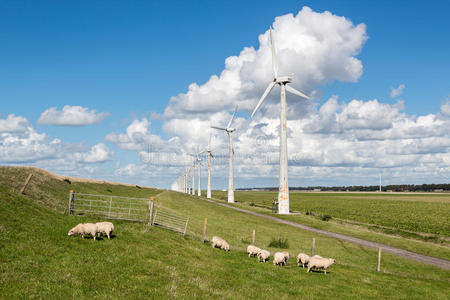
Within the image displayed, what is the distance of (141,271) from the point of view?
20047mm

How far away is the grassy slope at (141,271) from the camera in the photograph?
16.9 meters

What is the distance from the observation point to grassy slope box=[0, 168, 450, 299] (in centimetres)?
1689

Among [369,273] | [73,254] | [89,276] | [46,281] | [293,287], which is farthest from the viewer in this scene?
[369,273]

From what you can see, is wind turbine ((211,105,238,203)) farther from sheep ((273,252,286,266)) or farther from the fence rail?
sheep ((273,252,286,266))

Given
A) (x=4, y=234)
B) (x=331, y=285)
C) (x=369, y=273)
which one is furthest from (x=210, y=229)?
(x=4, y=234)

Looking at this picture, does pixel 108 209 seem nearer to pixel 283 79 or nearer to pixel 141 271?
pixel 141 271

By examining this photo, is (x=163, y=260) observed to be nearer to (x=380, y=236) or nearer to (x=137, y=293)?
(x=137, y=293)

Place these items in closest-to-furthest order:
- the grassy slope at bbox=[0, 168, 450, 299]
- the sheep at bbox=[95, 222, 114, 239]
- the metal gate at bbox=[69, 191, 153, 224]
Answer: the grassy slope at bbox=[0, 168, 450, 299], the sheep at bbox=[95, 222, 114, 239], the metal gate at bbox=[69, 191, 153, 224]

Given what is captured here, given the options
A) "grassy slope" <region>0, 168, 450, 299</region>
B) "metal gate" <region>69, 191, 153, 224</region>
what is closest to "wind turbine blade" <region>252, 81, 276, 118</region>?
"metal gate" <region>69, 191, 153, 224</region>

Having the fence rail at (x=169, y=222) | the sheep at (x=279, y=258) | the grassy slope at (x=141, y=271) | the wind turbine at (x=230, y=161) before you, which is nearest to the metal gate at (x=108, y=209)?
the fence rail at (x=169, y=222)

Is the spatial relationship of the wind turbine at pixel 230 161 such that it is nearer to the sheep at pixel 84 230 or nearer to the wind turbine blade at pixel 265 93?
the wind turbine blade at pixel 265 93

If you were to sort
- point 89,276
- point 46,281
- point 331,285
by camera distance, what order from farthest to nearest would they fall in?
1. point 331,285
2. point 89,276
3. point 46,281

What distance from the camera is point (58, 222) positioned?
27203 mm

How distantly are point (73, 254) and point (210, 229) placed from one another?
94.3 feet
